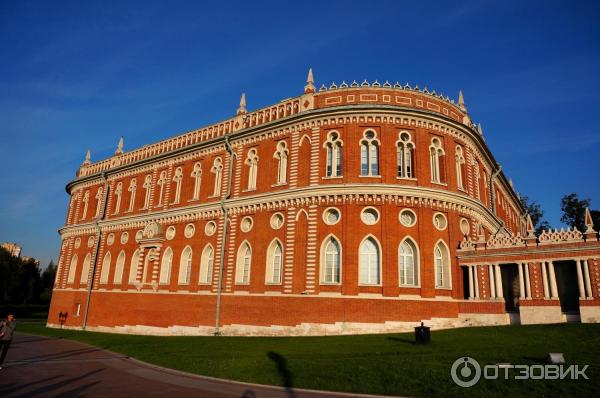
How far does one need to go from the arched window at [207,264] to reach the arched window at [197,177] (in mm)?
5226

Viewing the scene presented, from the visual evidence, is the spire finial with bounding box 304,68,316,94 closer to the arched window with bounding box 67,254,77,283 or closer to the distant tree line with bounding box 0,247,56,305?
the arched window with bounding box 67,254,77,283

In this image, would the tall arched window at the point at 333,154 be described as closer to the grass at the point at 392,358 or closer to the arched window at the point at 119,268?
the grass at the point at 392,358

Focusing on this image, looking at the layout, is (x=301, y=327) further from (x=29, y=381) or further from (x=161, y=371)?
(x=29, y=381)

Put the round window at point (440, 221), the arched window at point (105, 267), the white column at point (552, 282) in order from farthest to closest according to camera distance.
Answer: the arched window at point (105, 267)
the round window at point (440, 221)
the white column at point (552, 282)

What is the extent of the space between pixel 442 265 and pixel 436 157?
7825 mm

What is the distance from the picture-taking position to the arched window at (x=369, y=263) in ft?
85.0

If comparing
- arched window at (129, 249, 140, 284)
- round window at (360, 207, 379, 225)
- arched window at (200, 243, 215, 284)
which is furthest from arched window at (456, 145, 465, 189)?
arched window at (129, 249, 140, 284)

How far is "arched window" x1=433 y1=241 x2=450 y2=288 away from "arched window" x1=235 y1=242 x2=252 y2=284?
13.5 metres

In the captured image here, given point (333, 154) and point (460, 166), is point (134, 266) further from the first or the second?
point (460, 166)

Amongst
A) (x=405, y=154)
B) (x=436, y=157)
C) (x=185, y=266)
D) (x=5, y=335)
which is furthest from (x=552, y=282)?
(x=5, y=335)

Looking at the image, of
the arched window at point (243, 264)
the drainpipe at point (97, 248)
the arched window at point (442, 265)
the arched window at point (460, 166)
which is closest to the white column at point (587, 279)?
the arched window at point (442, 265)

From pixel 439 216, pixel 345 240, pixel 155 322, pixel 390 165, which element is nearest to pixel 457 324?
pixel 439 216

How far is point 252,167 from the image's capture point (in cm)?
3300

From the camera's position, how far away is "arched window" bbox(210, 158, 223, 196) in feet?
114
